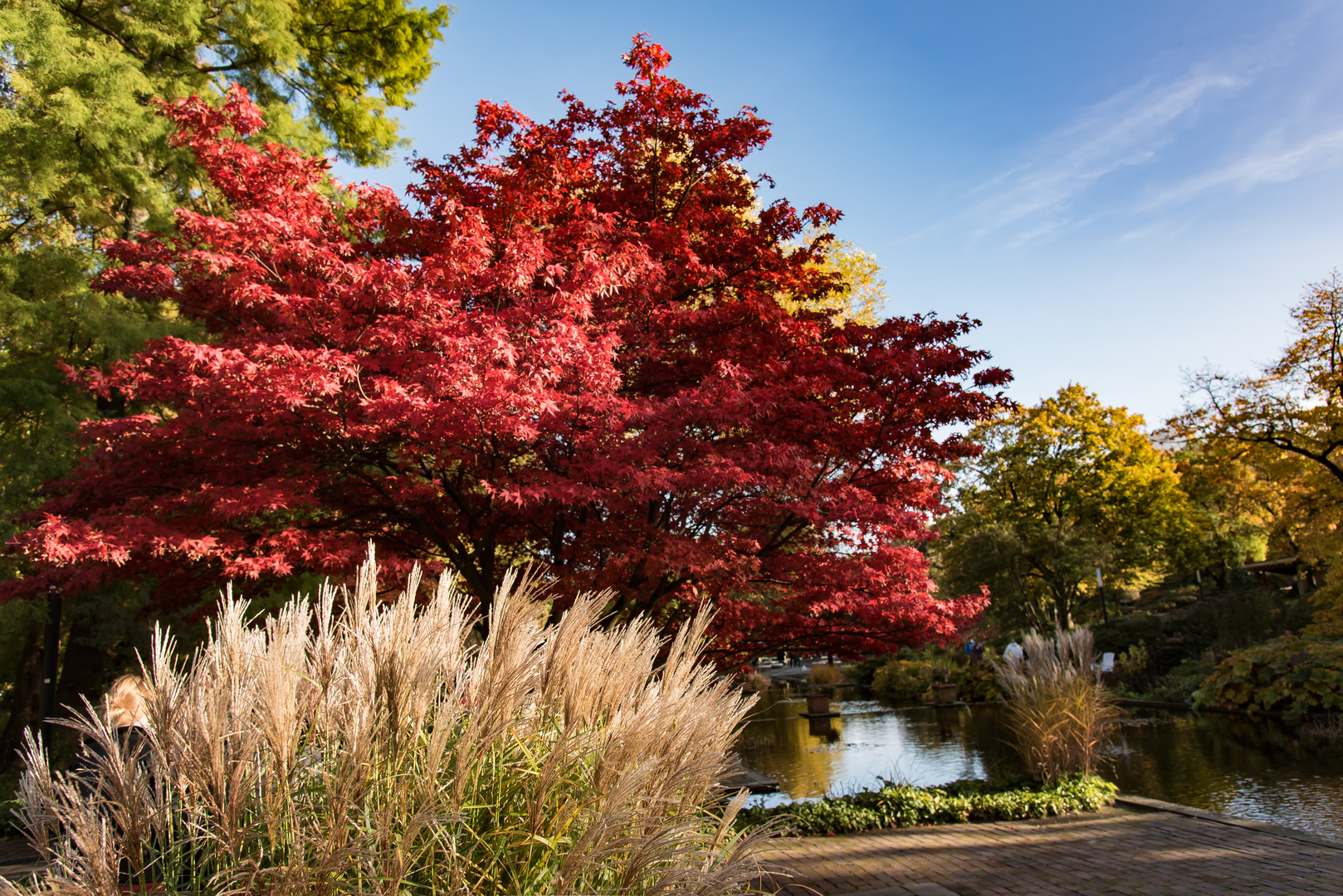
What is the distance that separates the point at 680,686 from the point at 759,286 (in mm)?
5881

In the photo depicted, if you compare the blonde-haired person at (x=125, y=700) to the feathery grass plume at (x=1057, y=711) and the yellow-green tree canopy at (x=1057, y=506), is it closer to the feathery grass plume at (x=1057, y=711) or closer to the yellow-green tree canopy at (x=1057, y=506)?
the feathery grass plume at (x=1057, y=711)

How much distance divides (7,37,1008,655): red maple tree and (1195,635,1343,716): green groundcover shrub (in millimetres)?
9190

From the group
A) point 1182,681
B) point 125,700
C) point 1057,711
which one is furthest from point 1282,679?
point 125,700

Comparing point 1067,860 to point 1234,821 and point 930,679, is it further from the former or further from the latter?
point 930,679

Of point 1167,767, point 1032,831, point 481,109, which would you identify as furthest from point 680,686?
point 1167,767

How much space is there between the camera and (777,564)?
6.75 m

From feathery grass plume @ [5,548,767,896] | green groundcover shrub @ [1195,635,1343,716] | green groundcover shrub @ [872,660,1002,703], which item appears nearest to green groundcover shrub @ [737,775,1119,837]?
feathery grass plume @ [5,548,767,896]

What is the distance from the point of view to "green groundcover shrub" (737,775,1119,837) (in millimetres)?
6527

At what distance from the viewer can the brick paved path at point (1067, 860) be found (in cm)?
477

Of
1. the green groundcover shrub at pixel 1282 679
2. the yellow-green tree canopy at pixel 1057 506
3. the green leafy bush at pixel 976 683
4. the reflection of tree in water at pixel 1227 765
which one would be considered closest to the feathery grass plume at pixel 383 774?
the reflection of tree in water at pixel 1227 765

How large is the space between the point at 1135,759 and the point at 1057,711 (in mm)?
4064

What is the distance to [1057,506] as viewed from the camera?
26.2m

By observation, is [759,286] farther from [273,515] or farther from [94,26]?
[94,26]

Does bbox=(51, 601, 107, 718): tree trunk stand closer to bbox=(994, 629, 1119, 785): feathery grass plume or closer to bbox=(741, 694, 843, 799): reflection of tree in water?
bbox=(741, 694, 843, 799): reflection of tree in water
